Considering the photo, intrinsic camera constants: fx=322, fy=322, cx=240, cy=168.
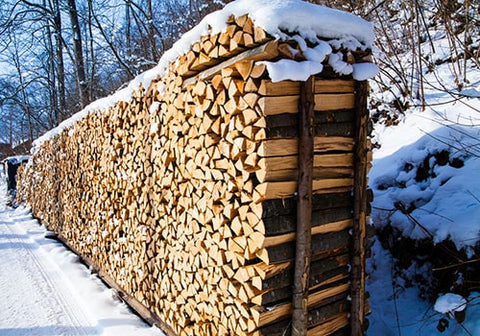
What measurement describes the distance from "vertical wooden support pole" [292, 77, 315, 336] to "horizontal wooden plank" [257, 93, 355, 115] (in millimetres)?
74

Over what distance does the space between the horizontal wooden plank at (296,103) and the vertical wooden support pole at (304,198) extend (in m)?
0.07

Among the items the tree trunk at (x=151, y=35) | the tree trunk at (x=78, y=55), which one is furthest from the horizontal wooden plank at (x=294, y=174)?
the tree trunk at (x=78, y=55)

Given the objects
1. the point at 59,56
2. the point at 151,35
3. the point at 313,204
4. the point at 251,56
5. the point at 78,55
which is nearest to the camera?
the point at 251,56

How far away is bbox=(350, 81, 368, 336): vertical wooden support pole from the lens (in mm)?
2270

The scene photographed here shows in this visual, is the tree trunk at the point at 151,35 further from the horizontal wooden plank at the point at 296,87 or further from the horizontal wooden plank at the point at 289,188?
the horizontal wooden plank at the point at 289,188

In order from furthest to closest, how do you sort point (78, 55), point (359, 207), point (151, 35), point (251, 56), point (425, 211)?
point (78, 55)
point (151, 35)
point (425, 211)
point (359, 207)
point (251, 56)

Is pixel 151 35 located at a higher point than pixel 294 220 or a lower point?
higher

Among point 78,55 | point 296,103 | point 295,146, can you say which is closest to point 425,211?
point 295,146

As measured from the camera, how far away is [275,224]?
6.46ft

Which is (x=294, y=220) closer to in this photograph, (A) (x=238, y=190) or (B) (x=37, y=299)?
(A) (x=238, y=190)

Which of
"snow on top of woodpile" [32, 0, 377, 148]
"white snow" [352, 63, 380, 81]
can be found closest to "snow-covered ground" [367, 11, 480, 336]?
"white snow" [352, 63, 380, 81]

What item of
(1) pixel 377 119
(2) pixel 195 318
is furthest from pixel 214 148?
(1) pixel 377 119

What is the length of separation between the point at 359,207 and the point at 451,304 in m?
0.99

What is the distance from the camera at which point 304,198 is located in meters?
2.01
